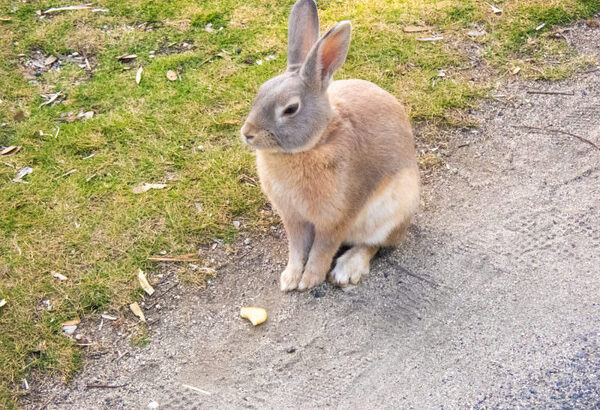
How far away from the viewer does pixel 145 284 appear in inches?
133

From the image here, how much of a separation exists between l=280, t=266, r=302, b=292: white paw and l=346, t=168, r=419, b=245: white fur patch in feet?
1.15

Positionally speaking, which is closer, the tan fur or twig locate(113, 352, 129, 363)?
the tan fur

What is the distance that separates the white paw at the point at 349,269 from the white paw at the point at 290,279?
0.65 ft

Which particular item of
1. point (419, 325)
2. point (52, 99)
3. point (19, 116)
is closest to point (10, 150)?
point (19, 116)

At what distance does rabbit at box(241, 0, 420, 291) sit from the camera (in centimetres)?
275

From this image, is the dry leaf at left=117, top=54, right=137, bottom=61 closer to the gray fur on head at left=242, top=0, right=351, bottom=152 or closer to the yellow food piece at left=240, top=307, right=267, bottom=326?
the gray fur on head at left=242, top=0, right=351, bottom=152

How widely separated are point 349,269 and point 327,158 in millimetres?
754

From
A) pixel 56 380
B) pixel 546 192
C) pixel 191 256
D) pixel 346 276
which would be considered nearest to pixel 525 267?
pixel 546 192

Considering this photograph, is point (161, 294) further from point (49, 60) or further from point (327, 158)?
point (49, 60)

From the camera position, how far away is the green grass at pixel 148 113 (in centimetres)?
341

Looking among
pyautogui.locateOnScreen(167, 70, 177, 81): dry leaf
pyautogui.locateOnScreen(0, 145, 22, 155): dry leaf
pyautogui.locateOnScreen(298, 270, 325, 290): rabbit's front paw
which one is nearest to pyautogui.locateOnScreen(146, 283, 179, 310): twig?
pyautogui.locateOnScreen(298, 270, 325, 290): rabbit's front paw

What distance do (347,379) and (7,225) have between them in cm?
234

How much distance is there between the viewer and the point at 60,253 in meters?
3.54

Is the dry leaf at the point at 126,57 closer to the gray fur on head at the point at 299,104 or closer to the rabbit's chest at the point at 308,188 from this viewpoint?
the rabbit's chest at the point at 308,188
